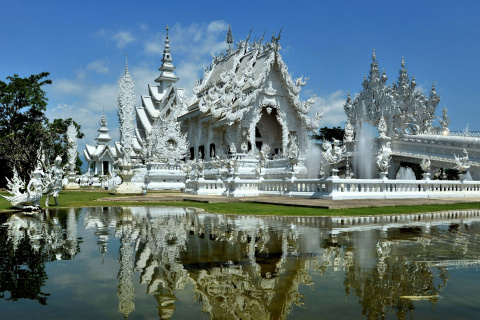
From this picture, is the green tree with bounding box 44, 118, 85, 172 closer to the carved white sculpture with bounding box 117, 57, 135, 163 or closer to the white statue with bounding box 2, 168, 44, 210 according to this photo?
the carved white sculpture with bounding box 117, 57, 135, 163

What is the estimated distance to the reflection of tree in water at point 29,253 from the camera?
4.23 metres

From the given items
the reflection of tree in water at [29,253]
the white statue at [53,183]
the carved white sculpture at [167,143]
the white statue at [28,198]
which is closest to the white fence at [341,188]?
the white statue at [53,183]

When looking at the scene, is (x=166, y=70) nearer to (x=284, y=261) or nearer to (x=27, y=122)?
(x=27, y=122)

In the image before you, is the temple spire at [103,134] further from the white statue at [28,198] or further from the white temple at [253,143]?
→ the white statue at [28,198]

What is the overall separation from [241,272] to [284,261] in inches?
32.3

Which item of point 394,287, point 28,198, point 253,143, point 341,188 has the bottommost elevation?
point 394,287

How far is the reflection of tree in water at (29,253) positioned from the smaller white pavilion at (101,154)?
54148mm

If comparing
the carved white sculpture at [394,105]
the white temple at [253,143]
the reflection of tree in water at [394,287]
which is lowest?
the reflection of tree in water at [394,287]

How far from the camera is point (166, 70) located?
44062 millimetres

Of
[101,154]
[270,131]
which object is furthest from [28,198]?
[101,154]

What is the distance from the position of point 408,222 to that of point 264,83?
2335cm

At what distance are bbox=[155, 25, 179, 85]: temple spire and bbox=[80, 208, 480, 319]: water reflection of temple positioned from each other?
35.6 meters

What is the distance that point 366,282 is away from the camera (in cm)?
436

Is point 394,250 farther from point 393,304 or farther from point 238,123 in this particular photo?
point 238,123
